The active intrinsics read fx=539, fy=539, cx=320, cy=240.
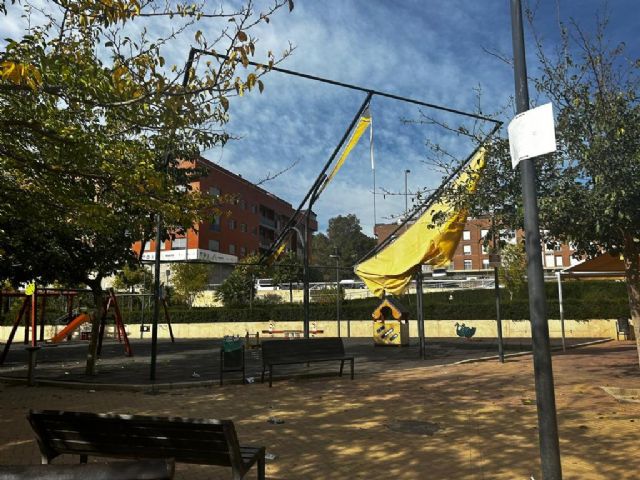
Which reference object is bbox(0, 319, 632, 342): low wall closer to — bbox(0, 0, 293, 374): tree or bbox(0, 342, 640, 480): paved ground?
bbox(0, 342, 640, 480): paved ground

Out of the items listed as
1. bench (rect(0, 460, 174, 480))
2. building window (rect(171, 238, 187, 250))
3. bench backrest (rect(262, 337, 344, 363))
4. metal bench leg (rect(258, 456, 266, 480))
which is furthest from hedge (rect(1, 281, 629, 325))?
bench (rect(0, 460, 174, 480))

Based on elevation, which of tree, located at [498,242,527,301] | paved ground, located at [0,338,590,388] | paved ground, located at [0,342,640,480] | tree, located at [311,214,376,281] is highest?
tree, located at [311,214,376,281]

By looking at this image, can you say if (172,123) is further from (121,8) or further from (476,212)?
(476,212)

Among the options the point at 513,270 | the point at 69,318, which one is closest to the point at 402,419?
the point at 69,318

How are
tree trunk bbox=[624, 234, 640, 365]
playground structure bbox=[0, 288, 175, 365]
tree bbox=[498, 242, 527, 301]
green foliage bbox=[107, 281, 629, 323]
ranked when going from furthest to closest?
tree bbox=[498, 242, 527, 301] → green foliage bbox=[107, 281, 629, 323] → playground structure bbox=[0, 288, 175, 365] → tree trunk bbox=[624, 234, 640, 365]

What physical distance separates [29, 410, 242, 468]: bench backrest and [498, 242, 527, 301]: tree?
1247 inches

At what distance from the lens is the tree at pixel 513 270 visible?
36119 millimetres

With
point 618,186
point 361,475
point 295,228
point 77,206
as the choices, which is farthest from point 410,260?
point 361,475

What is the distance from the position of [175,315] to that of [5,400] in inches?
1029

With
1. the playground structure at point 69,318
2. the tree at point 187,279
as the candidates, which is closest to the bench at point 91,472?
the playground structure at point 69,318

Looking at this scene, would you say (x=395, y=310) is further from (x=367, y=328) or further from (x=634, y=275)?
(x=634, y=275)

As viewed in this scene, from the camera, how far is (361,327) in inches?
1266

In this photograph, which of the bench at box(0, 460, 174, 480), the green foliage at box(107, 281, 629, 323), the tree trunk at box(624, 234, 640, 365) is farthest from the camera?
the green foliage at box(107, 281, 629, 323)

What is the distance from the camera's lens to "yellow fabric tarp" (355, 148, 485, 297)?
1145 centimetres
